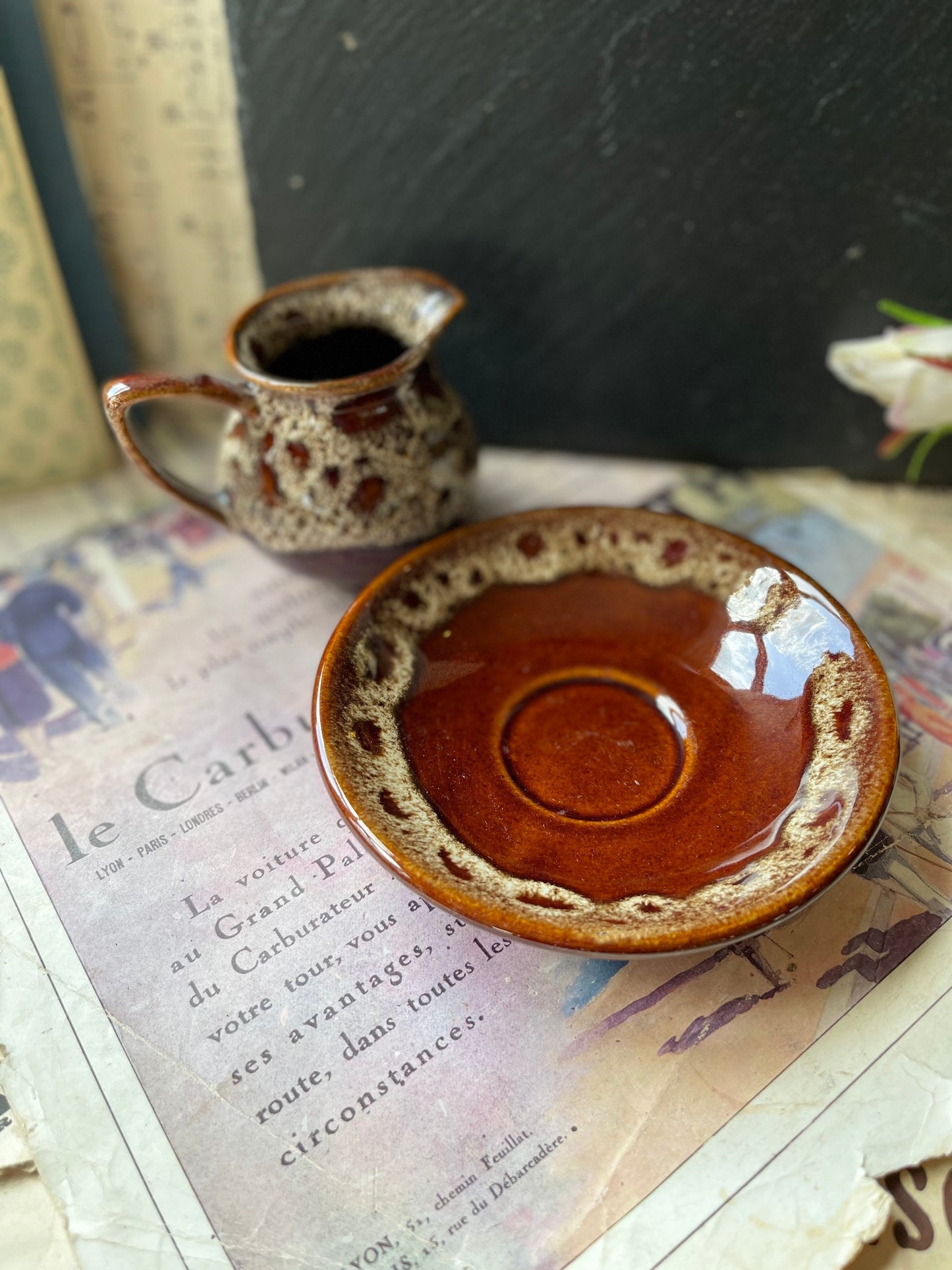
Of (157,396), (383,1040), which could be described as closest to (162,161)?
(157,396)

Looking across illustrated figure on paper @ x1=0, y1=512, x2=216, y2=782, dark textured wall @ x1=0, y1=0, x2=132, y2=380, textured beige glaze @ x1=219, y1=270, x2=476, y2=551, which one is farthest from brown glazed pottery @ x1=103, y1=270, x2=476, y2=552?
dark textured wall @ x1=0, y1=0, x2=132, y2=380

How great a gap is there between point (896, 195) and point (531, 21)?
0.27m

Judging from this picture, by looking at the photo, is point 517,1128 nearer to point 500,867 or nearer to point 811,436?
point 500,867

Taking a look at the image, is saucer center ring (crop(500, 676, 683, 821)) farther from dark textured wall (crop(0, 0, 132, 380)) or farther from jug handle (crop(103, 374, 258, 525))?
dark textured wall (crop(0, 0, 132, 380))

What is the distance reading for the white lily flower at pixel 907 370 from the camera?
26.4 inches

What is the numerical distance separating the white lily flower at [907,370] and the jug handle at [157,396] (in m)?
0.43

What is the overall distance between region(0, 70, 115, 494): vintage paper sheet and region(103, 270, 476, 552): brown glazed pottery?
19cm

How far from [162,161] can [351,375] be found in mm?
264

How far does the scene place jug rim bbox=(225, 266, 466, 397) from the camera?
58 cm

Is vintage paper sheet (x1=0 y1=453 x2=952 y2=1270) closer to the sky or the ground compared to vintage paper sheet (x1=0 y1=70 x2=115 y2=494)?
closer to the ground

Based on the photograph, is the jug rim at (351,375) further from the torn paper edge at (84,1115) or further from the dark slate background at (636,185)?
the torn paper edge at (84,1115)

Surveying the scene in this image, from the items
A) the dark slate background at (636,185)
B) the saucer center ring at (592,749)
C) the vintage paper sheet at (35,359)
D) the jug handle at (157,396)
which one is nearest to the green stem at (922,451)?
the dark slate background at (636,185)

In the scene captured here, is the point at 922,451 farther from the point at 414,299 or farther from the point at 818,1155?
the point at 818,1155

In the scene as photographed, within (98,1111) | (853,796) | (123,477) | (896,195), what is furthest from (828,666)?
(123,477)
